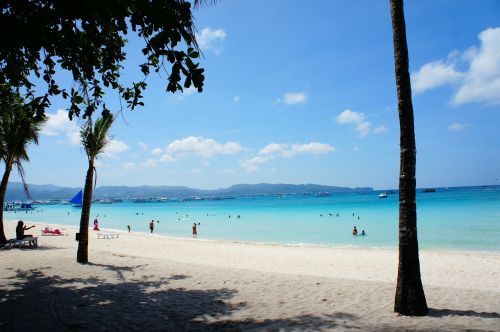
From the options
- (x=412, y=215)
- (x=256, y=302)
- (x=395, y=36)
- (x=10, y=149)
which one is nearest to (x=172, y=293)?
(x=256, y=302)

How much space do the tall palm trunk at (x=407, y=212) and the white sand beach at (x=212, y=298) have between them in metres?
0.33

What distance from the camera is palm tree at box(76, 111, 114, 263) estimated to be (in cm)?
1198

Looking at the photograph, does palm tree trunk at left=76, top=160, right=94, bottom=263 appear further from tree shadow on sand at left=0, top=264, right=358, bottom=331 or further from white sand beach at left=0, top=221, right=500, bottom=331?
tree shadow on sand at left=0, top=264, right=358, bottom=331

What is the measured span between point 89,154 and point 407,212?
34.9 ft

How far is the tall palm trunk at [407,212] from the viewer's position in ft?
19.6

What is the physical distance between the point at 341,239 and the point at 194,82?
2815cm

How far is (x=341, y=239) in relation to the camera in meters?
29.5

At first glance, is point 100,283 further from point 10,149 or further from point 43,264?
point 10,149

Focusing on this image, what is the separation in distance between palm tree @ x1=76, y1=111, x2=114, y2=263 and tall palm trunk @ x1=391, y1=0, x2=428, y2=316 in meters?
9.64

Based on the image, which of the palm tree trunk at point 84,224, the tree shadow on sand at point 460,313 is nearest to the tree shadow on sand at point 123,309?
the tree shadow on sand at point 460,313

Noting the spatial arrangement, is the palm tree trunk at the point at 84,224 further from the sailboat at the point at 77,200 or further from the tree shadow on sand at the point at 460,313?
the sailboat at the point at 77,200

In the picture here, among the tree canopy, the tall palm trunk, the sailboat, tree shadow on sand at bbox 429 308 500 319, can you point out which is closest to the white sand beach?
tree shadow on sand at bbox 429 308 500 319

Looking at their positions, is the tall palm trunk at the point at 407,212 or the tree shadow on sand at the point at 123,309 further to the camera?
the tall palm trunk at the point at 407,212

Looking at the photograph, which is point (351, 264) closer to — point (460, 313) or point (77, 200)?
point (460, 313)
